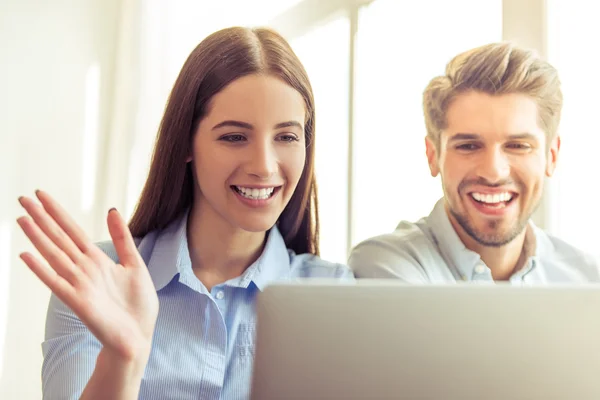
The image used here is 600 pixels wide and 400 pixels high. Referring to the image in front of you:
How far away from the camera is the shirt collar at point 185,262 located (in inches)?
52.0

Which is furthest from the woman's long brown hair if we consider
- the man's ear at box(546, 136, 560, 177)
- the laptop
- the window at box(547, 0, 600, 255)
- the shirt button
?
the window at box(547, 0, 600, 255)

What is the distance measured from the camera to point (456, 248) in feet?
5.00

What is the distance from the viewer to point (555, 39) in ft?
6.70

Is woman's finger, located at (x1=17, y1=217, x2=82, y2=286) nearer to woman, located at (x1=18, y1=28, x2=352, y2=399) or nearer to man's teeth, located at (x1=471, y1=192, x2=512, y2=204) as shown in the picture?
woman, located at (x1=18, y1=28, x2=352, y2=399)

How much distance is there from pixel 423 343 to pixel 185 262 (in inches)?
30.3

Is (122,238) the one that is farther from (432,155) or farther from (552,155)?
(552,155)

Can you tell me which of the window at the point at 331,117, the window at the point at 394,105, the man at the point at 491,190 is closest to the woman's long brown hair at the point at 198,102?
the man at the point at 491,190

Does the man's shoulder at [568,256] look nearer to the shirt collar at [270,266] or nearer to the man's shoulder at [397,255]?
the man's shoulder at [397,255]

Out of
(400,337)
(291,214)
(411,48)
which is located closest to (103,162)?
(411,48)

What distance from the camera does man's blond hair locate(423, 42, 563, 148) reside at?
5.13 ft

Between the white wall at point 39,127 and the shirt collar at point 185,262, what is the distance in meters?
1.54

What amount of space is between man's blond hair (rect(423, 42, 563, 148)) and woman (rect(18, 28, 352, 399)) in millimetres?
362

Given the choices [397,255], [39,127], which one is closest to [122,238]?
[397,255]

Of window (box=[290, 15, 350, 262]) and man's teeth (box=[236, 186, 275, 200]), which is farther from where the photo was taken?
window (box=[290, 15, 350, 262])
